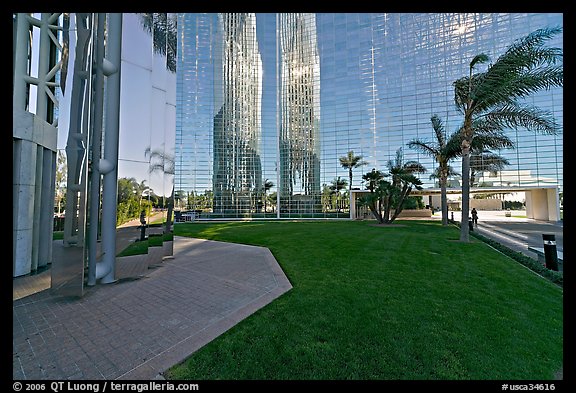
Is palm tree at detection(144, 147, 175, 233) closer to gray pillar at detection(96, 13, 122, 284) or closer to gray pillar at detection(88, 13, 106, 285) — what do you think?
gray pillar at detection(96, 13, 122, 284)

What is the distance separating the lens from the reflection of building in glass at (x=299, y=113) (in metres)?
38.5

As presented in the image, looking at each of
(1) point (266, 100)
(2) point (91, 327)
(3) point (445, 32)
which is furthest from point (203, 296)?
(3) point (445, 32)

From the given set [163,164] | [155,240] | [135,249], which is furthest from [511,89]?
[135,249]

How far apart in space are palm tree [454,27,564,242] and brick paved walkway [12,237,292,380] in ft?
42.2

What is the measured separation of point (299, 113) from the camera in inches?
1587

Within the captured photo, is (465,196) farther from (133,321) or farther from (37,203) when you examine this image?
(37,203)

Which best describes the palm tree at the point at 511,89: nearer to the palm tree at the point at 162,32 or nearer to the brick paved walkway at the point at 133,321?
the brick paved walkway at the point at 133,321

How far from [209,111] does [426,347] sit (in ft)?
143

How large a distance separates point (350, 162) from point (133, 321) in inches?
1395

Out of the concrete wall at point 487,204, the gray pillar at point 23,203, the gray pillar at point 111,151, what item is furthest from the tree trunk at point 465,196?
the concrete wall at point 487,204

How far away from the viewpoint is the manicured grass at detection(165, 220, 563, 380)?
103 inches

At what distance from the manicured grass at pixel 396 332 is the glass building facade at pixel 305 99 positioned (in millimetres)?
30961

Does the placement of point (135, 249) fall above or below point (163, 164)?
below

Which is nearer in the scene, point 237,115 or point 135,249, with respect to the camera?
point 135,249
